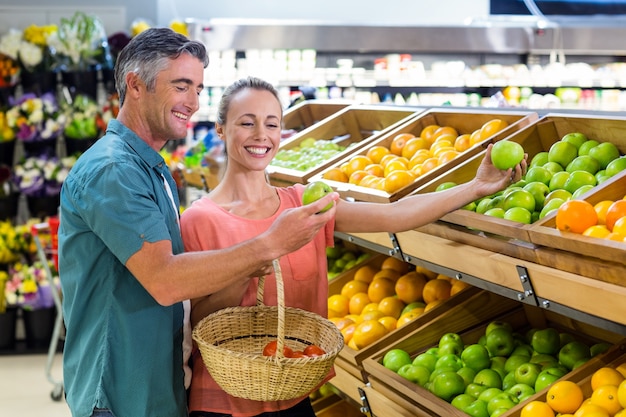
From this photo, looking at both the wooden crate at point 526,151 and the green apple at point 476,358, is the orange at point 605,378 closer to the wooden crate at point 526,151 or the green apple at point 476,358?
the wooden crate at point 526,151

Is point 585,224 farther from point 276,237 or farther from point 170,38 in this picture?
point 170,38

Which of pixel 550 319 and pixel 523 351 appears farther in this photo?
pixel 550 319

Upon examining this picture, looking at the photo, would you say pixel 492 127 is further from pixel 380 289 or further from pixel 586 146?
pixel 380 289

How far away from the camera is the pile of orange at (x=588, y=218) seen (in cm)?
197

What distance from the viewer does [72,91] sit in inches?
272

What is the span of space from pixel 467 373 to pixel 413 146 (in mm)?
1123

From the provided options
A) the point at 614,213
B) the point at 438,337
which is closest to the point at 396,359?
the point at 438,337

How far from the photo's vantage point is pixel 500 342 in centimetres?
270

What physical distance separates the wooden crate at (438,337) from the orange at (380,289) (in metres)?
0.53

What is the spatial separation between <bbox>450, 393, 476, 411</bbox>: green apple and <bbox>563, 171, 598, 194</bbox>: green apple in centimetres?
66

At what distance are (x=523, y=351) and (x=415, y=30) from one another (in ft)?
19.7

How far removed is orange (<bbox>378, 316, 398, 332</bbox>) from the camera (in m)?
3.13

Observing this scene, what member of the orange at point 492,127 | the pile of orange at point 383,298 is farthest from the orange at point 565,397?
the orange at point 492,127

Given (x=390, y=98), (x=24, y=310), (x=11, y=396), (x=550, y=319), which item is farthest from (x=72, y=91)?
(x=550, y=319)
